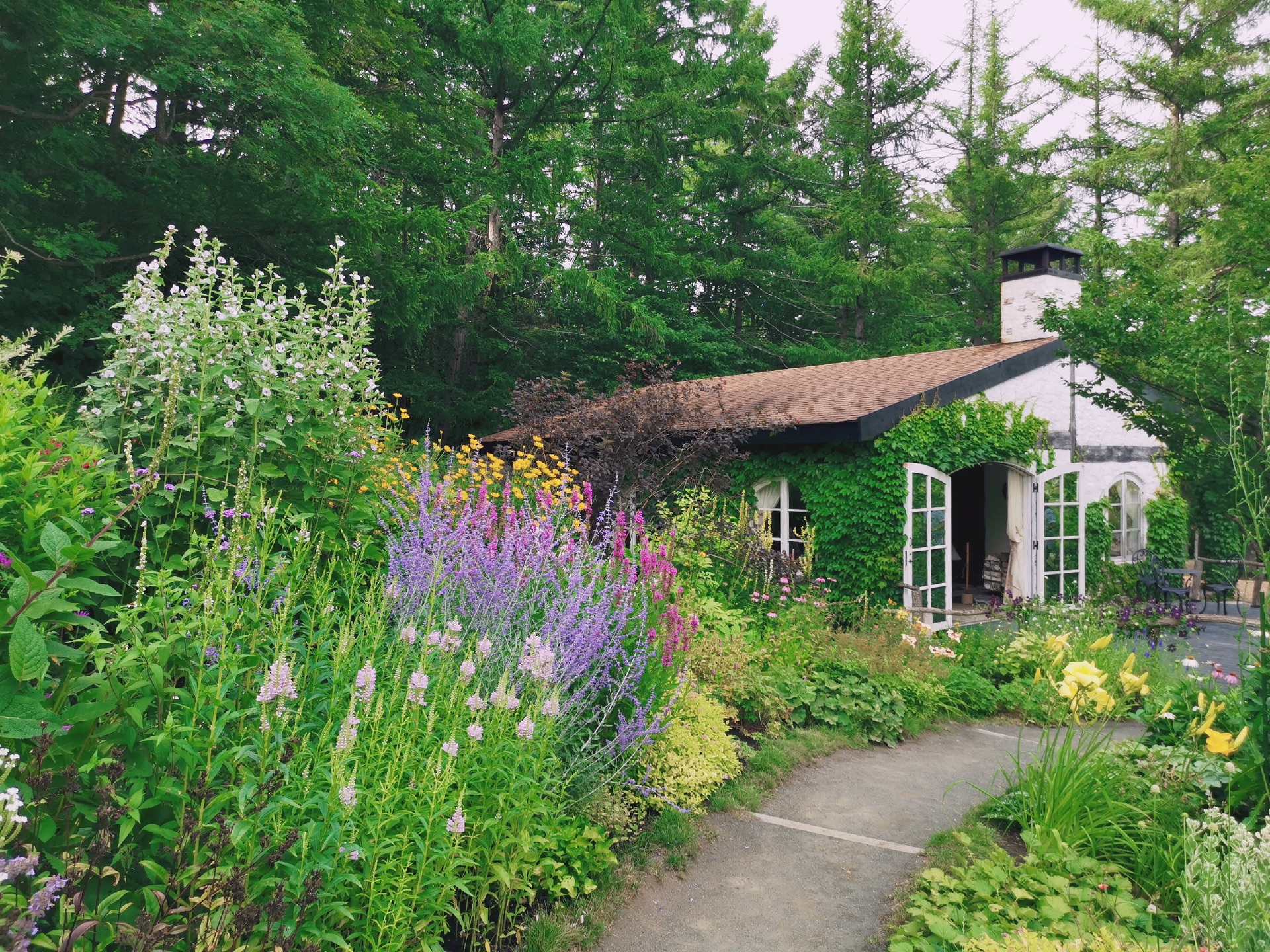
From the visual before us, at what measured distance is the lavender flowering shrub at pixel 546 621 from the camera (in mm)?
3109

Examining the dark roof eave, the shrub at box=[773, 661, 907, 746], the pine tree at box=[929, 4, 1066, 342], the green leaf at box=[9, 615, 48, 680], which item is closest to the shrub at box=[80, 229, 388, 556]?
the green leaf at box=[9, 615, 48, 680]

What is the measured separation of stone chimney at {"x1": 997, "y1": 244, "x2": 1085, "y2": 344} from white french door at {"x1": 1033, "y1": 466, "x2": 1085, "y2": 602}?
208 cm

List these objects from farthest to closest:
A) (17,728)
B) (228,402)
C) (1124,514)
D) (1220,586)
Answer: (1220,586)
(1124,514)
(228,402)
(17,728)

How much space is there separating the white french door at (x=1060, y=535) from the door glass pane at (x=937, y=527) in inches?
72.8

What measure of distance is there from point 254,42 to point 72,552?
829cm

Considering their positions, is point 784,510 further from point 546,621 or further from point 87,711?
point 87,711

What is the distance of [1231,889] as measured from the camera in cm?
221

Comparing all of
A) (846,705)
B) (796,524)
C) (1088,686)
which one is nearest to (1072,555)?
(796,524)

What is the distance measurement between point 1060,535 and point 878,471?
11.6ft

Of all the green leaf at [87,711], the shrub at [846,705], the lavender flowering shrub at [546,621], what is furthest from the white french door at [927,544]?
the green leaf at [87,711]

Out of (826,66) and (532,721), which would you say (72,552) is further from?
(826,66)

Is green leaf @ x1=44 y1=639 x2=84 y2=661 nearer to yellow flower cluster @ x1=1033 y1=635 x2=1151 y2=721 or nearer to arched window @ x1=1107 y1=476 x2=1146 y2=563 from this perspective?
yellow flower cluster @ x1=1033 y1=635 x2=1151 y2=721

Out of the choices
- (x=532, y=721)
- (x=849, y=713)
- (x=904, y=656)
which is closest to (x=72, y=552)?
(x=532, y=721)

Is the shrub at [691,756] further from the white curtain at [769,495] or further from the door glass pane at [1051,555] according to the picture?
the door glass pane at [1051,555]
